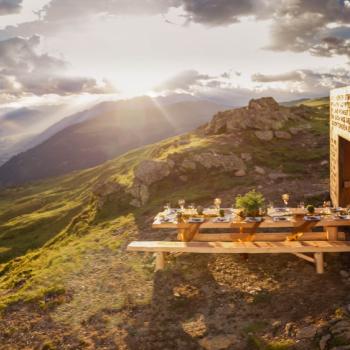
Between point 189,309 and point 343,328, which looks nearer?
point 343,328

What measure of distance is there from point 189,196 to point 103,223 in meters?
6.07

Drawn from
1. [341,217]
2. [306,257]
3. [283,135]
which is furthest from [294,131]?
[306,257]

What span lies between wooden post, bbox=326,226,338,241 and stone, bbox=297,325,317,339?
474 centimetres

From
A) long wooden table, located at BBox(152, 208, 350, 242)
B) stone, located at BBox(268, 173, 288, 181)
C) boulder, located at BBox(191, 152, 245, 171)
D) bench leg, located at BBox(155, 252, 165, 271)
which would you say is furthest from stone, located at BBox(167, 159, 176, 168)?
bench leg, located at BBox(155, 252, 165, 271)

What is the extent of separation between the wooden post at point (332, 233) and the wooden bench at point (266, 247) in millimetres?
353

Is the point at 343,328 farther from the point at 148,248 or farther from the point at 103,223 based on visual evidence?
the point at 103,223

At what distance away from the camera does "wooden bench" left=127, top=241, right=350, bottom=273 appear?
47.0 feet

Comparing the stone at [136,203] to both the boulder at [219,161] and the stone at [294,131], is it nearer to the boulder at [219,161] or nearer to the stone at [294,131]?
the boulder at [219,161]

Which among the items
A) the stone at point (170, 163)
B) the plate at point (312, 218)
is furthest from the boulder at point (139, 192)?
the plate at point (312, 218)

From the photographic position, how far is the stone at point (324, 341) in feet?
33.2

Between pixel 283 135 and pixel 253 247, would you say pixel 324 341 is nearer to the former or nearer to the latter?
pixel 253 247

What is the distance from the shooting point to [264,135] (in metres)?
38.2

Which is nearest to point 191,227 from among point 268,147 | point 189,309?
point 189,309

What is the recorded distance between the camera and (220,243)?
15547mm
